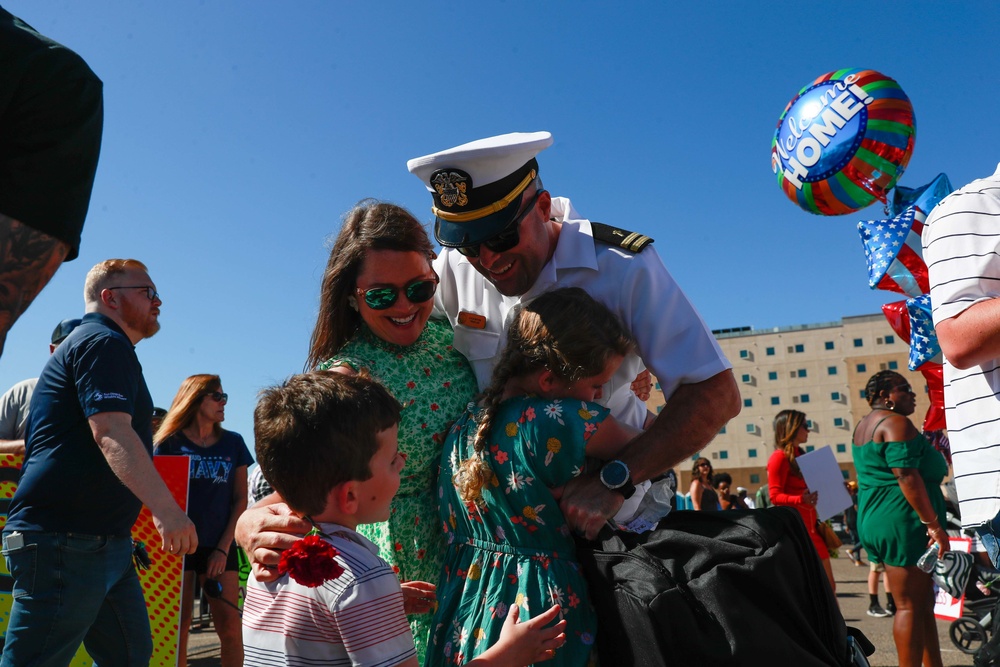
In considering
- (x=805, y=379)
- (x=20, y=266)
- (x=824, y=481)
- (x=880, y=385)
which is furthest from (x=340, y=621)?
(x=805, y=379)

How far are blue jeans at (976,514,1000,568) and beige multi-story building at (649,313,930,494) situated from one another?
6531cm

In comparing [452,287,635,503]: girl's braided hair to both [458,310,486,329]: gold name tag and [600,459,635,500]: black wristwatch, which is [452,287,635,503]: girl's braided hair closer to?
[600,459,635,500]: black wristwatch

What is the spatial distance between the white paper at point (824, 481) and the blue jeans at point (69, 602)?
5.72 m

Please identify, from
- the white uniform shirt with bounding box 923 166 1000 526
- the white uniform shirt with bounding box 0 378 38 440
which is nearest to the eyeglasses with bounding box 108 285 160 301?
the white uniform shirt with bounding box 0 378 38 440

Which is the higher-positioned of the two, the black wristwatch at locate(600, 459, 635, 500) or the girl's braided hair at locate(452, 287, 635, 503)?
the girl's braided hair at locate(452, 287, 635, 503)

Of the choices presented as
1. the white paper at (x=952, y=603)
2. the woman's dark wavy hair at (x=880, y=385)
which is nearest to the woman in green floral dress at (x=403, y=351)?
the woman's dark wavy hair at (x=880, y=385)

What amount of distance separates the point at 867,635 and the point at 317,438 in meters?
6.88

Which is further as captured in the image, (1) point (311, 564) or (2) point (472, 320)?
(2) point (472, 320)

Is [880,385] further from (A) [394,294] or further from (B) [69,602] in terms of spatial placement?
(B) [69,602]

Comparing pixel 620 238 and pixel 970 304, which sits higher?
pixel 620 238

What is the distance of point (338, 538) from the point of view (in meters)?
1.73

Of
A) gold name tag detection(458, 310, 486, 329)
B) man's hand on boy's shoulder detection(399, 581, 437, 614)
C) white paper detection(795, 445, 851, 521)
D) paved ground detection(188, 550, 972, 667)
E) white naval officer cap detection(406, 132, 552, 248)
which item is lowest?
paved ground detection(188, 550, 972, 667)

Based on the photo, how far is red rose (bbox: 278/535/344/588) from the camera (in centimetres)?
159

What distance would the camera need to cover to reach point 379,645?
5.21 feet
